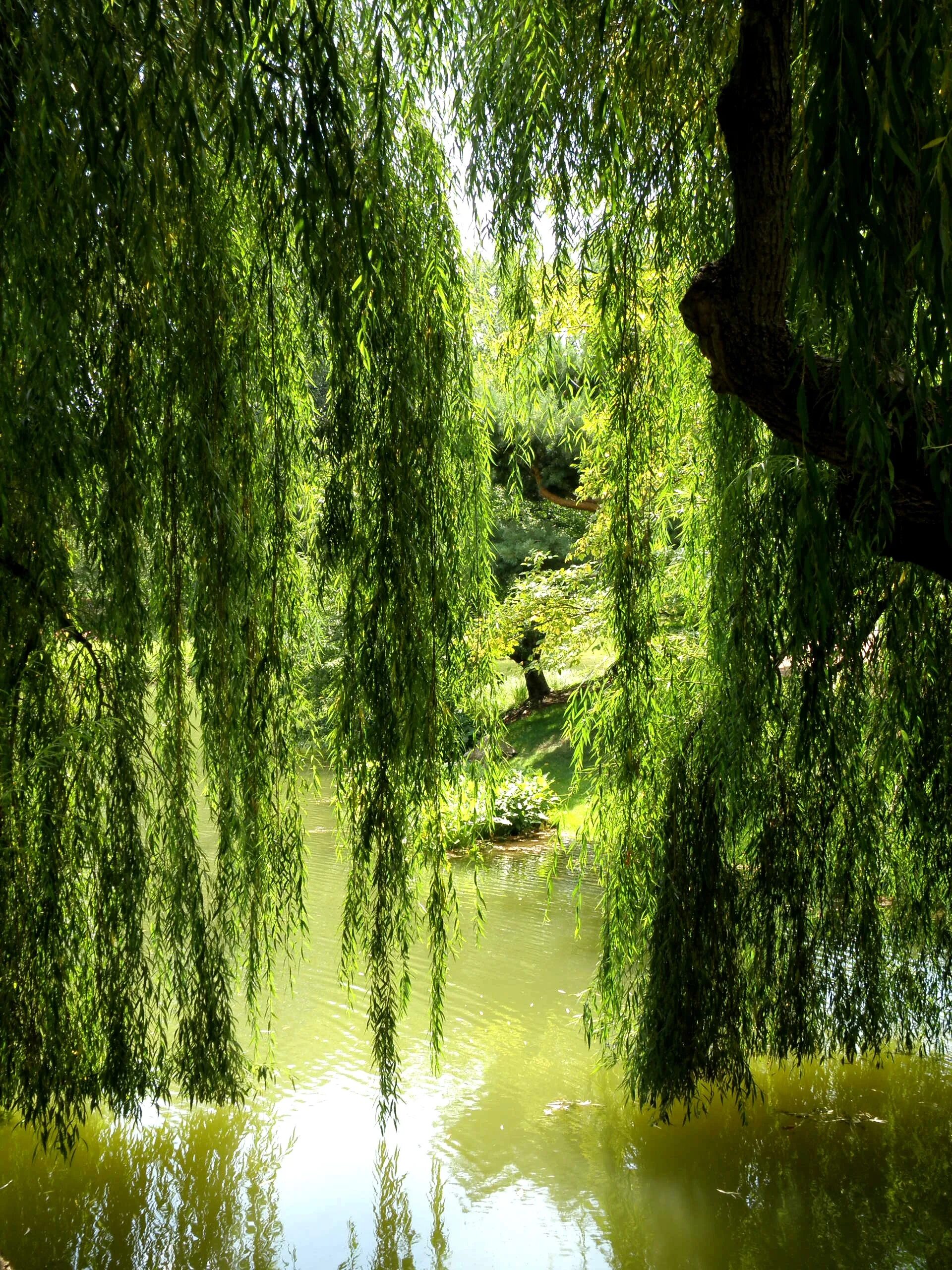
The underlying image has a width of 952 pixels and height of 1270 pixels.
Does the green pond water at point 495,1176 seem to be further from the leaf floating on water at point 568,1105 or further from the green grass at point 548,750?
the green grass at point 548,750

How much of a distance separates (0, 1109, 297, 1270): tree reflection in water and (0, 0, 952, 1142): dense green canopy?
20.3 inches

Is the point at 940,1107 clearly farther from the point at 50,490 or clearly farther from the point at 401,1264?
the point at 50,490

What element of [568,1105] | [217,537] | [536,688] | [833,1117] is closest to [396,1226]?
[568,1105]

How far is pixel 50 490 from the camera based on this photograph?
2.77 metres

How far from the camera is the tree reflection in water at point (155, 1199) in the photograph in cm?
366

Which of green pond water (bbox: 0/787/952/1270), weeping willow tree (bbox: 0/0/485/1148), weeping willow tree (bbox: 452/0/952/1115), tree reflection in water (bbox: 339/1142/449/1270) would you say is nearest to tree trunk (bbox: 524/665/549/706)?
green pond water (bbox: 0/787/952/1270)

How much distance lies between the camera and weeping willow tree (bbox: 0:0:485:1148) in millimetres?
2652

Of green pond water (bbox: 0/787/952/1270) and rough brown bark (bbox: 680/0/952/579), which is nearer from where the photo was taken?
rough brown bark (bbox: 680/0/952/579)

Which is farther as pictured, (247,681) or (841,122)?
(247,681)

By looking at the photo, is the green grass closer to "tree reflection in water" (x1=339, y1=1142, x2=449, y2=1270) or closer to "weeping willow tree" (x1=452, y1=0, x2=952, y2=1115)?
"tree reflection in water" (x1=339, y1=1142, x2=449, y2=1270)

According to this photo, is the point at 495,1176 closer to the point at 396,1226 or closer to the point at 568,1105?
the point at 396,1226

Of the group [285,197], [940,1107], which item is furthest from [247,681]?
[940,1107]

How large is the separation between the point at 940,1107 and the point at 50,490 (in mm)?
4334

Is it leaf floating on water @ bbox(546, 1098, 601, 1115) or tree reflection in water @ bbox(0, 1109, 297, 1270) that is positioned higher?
tree reflection in water @ bbox(0, 1109, 297, 1270)
